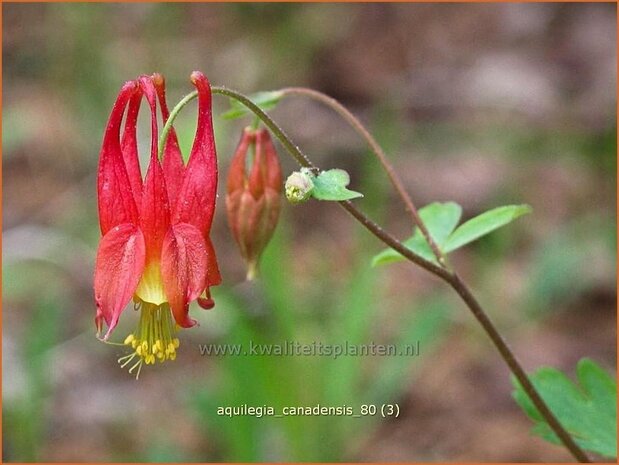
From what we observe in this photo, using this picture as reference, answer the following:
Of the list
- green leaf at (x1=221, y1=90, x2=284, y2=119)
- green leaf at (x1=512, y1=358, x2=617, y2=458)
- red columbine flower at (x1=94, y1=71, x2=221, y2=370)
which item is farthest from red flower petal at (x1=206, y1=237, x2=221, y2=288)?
green leaf at (x1=512, y1=358, x2=617, y2=458)

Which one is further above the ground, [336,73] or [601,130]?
[336,73]

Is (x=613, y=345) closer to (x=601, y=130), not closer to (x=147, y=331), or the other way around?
(x=601, y=130)

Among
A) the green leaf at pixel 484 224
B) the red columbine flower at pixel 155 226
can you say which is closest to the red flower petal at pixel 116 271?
the red columbine flower at pixel 155 226

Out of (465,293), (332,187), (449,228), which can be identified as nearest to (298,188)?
(332,187)

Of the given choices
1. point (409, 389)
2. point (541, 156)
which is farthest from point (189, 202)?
point (541, 156)

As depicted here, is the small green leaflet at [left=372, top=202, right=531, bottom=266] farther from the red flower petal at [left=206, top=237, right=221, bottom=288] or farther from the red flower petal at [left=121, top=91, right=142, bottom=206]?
the red flower petal at [left=121, top=91, right=142, bottom=206]

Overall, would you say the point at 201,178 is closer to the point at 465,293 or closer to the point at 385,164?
the point at 385,164

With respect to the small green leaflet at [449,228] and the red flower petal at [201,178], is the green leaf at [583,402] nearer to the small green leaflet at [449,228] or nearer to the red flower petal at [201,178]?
the small green leaflet at [449,228]
